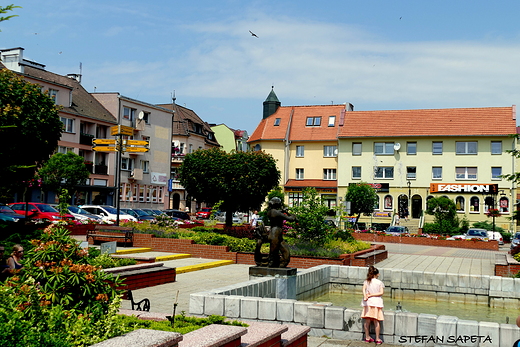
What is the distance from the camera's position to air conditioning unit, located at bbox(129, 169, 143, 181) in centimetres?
5912

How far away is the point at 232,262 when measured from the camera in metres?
21.0

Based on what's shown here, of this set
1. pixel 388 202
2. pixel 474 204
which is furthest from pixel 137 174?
pixel 474 204

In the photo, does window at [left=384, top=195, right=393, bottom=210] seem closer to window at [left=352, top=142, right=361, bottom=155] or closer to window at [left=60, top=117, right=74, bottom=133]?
window at [left=352, top=142, right=361, bottom=155]

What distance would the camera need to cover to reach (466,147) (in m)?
57.2

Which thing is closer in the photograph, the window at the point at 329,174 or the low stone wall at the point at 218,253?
the low stone wall at the point at 218,253

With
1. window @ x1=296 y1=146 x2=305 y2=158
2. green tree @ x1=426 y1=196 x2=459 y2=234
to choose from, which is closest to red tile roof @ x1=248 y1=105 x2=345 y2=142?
window @ x1=296 y1=146 x2=305 y2=158

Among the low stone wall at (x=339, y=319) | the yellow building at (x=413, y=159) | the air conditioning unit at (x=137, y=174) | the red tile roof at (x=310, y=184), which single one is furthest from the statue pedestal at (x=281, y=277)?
the red tile roof at (x=310, y=184)

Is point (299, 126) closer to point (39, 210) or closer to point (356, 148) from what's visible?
point (356, 148)

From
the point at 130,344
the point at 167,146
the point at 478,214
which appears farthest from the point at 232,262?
the point at 167,146

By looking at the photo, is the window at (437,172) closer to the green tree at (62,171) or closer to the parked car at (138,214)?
the parked car at (138,214)

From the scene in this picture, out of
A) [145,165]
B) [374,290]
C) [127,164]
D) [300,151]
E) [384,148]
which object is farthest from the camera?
[300,151]

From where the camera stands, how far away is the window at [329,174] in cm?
6550

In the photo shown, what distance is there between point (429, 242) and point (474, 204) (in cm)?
1938

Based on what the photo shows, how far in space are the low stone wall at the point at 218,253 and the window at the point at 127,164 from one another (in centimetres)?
3560
